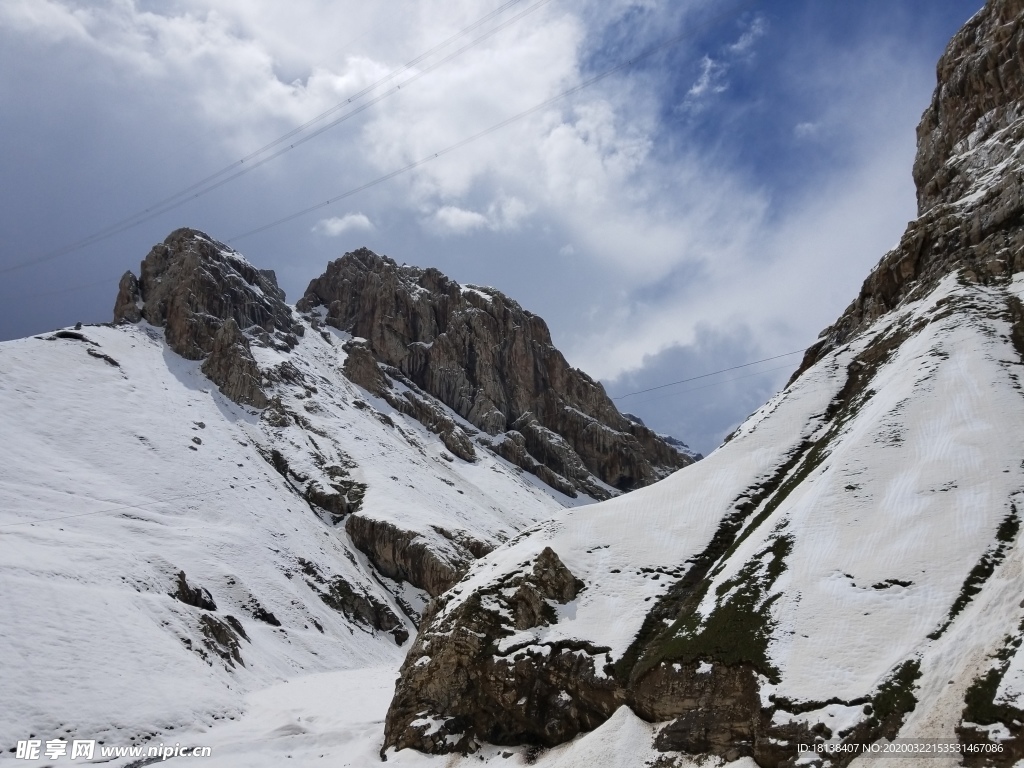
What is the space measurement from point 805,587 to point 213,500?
69.0 meters

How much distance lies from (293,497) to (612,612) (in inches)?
2723

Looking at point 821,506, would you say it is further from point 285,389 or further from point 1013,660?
point 285,389

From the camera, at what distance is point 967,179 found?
212 feet

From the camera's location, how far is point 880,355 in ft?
166

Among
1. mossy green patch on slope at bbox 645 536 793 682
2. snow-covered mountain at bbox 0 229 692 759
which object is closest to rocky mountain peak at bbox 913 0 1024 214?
mossy green patch on slope at bbox 645 536 793 682

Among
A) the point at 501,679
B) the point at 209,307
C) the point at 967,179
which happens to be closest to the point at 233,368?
the point at 209,307

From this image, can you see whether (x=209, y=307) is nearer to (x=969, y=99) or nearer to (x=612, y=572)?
(x=612, y=572)

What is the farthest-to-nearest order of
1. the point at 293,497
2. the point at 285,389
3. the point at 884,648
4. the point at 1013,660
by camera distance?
the point at 285,389 < the point at 293,497 < the point at 884,648 < the point at 1013,660

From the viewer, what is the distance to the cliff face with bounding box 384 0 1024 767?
72.6 ft

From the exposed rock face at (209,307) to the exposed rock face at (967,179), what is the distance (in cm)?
9487

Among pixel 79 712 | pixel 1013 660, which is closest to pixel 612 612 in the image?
pixel 1013 660

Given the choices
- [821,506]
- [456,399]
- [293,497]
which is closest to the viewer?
[821,506]

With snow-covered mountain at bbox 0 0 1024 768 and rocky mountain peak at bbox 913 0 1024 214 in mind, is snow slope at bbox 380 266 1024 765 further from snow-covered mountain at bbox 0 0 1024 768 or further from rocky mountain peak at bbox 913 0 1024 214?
rocky mountain peak at bbox 913 0 1024 214

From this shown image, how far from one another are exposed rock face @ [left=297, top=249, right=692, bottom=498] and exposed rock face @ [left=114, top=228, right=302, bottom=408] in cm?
2677
